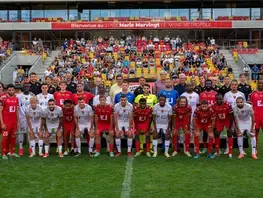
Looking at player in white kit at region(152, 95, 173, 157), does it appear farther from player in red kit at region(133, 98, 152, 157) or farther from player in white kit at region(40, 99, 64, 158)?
player in white kit at region(40, 99, 64, 158)

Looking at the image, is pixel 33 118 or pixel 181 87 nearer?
pixel 33 118

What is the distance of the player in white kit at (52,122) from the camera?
10.5 meters

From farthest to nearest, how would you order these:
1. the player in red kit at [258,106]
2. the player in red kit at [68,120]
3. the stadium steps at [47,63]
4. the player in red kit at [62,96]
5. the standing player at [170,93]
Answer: the stadium steps at [47,63] < the player in red kit at [62,96] < the standing player at [170,93] < the player in red kit at [258,106] < the player in red kit at [68,120]

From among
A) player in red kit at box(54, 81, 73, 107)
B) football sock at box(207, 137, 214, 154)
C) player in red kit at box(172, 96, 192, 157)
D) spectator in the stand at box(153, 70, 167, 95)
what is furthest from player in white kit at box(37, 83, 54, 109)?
football sock at box(207, 137, 214, 154)

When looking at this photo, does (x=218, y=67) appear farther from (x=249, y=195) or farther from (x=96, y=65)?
(x=249, y=195)

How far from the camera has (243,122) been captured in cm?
1035

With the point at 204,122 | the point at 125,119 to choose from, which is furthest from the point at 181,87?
the point at 125,119

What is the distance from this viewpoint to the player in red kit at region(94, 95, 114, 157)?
10.5m

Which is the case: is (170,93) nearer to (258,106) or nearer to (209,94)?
(209,94)

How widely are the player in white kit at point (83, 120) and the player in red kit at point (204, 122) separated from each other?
7.50 feet

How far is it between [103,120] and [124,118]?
474 millimetres

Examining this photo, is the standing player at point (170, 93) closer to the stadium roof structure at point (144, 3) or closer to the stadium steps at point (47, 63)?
the stadium steps at point (47, 63)

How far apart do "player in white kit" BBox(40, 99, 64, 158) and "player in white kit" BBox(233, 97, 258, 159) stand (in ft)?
12.7

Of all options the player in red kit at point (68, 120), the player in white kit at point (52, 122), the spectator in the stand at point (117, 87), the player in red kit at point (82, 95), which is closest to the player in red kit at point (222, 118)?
the spectator in the stand at point (117, 87)
